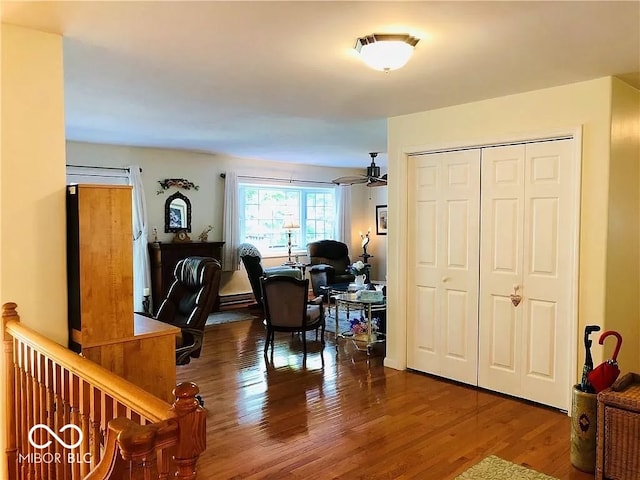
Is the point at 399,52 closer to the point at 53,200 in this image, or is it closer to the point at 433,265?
the point at 53,200

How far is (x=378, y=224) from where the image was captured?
1002cm

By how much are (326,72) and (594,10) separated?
153cm

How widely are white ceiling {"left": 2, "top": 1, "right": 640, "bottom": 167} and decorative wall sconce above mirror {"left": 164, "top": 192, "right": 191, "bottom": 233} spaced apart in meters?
2.40

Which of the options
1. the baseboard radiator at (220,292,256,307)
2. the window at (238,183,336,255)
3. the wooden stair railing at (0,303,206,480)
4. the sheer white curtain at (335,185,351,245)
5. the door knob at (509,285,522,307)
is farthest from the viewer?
the sheer white curtain at (335,185,351,245)

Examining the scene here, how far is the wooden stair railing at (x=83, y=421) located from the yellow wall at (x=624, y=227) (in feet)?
10.4

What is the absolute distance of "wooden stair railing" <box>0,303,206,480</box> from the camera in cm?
136

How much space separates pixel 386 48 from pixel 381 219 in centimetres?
747

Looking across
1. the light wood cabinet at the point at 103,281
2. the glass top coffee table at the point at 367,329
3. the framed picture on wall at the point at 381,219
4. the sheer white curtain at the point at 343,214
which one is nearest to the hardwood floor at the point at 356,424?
the glass top coffee table at the point at 367,329

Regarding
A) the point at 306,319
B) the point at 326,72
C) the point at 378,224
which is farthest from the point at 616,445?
the point at 378,224

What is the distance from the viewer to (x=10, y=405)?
260 centimetres

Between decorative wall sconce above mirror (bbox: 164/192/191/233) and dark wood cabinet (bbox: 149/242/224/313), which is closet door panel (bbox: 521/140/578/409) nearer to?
dark wood cabinet (bbox: 149/242/224/313)

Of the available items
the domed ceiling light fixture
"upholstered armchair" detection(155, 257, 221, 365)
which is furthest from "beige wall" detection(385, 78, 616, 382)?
"upholstered armchair" detection(155, 257, 221, 365)

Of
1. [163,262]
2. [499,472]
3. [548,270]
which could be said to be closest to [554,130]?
[548,270]

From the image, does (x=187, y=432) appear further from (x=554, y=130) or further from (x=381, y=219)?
(x=381, y=219)
